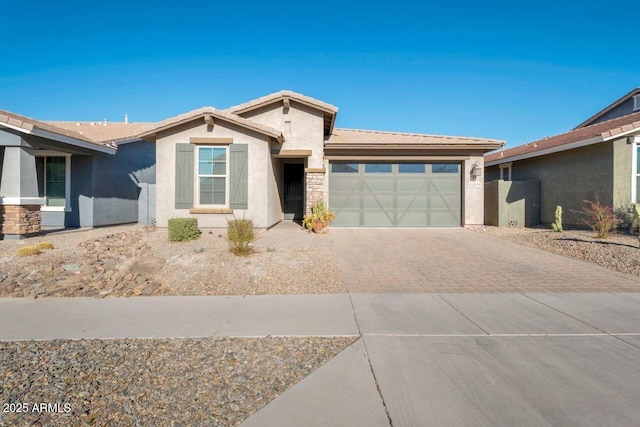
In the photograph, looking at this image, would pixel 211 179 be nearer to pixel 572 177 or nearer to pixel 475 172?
pixel 475 172

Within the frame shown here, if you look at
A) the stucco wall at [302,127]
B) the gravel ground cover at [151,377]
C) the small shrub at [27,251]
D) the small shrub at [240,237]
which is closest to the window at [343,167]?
the stucco wall at [302,127]

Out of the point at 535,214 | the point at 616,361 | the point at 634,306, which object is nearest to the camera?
the point at 616,361

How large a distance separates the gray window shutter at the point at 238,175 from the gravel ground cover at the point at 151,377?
24.4ft

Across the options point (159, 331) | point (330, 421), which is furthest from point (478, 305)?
point (159, 331)

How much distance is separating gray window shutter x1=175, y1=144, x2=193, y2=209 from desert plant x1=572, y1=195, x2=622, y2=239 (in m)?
12.9

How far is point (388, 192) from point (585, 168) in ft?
25.5

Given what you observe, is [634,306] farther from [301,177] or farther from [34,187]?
[34,187]

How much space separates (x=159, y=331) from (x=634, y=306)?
6895 mm

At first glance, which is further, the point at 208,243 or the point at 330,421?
the point at 208,243

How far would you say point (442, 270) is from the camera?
7.07 meters

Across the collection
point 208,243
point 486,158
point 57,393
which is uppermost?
point 486,158

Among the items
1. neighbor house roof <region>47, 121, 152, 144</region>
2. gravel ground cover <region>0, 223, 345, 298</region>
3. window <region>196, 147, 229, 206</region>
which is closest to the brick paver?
gravel ground cover <region>0, 223, 345, 298</region>

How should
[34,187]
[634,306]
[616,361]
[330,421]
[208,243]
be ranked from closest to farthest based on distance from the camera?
[330,421]
[616,361]
[634,306]
[208,243]
[34,187]

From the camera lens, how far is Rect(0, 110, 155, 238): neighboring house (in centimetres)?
992
